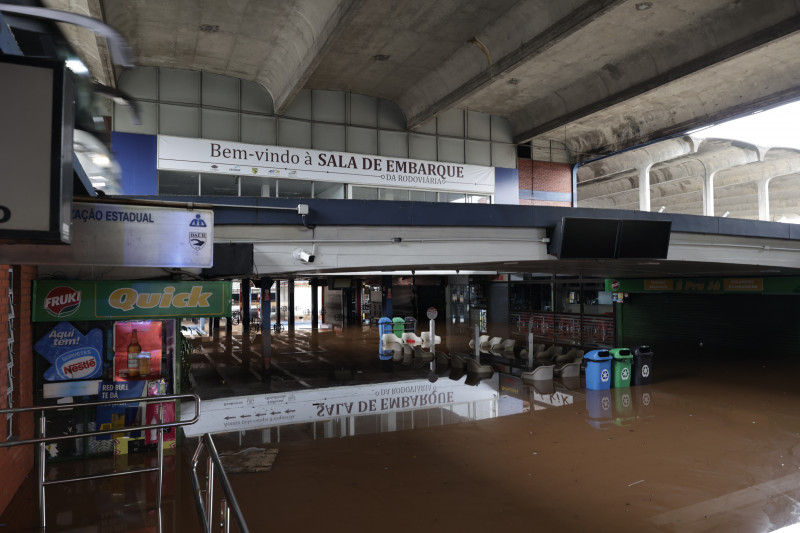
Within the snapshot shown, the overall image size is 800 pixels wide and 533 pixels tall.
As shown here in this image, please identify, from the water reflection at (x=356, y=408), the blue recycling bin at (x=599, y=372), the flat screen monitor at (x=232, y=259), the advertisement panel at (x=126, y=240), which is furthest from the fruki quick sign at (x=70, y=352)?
the blue recycling bin at (x=599, y=372)

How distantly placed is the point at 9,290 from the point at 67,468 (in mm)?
3008

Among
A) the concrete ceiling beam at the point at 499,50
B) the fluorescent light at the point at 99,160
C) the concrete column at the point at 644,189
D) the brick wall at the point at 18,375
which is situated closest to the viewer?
the brick wall at the point at 18,375

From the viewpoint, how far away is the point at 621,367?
14.1 m

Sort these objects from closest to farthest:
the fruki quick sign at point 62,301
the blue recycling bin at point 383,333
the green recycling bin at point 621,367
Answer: the fruki quick sign at point 62,301 → the green recycling bin at point 621,367 → the blue recycling bin at point 383,333

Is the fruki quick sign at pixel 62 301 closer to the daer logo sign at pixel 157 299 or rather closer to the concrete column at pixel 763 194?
the daer logo sign at pixel 157 299

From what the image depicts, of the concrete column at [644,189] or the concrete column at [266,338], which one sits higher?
the concrete column at [644,189]

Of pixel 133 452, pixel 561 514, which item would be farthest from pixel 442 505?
pixel 133 452

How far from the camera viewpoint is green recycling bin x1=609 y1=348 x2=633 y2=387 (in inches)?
555

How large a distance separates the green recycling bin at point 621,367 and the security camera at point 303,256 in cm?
868

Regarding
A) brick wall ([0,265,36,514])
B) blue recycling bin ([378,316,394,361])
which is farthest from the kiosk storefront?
blue recycling bin ([378,316,394,361])

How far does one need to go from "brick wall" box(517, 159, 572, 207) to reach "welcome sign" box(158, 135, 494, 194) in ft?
7.54

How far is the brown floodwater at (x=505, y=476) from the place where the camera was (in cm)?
618

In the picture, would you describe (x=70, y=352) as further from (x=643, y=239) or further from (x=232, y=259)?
(x=643, y=239)

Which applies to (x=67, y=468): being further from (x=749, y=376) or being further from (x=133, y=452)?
(x=749, y=376)
